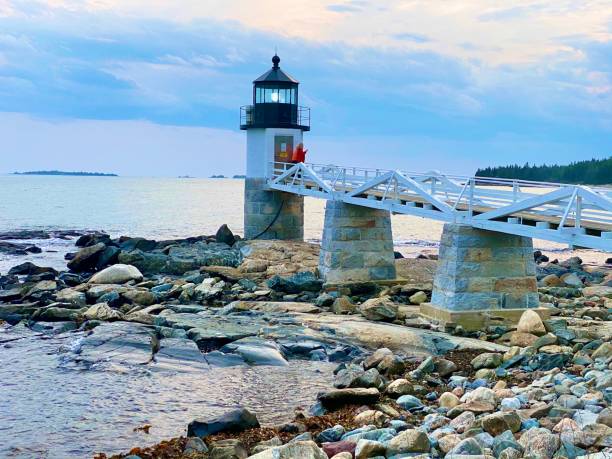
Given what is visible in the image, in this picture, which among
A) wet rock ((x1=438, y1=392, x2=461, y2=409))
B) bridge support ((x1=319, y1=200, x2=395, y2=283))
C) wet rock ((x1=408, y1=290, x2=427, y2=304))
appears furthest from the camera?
bridge support ((x1=319, y1=200, x2=395, y2=283))

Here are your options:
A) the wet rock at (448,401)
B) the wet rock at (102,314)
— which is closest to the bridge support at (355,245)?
the wet rock at (102,314)

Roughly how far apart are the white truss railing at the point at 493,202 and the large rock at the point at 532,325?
1.50 meters

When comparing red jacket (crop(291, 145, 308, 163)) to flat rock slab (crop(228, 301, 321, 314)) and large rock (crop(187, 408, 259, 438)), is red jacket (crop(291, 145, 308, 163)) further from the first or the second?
large rock (crop(187, 408, 259, 438))

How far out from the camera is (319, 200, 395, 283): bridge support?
2156 cm

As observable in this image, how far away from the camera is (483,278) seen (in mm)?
Result: 15844

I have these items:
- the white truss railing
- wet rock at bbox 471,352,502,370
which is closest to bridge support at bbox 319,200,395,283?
the white truss railing

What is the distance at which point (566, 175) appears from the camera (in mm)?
74250

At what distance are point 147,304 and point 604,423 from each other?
12.4 meters

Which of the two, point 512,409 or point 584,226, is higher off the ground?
point 584,226

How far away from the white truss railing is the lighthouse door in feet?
25.5

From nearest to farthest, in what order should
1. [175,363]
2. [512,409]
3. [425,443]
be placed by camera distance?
[425,443]
[512,409]
[175,363]

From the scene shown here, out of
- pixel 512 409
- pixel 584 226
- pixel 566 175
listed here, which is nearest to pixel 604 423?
pixel 512 409

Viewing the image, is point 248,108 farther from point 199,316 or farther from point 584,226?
point 584,226

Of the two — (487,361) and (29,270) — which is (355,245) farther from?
(29,270)
